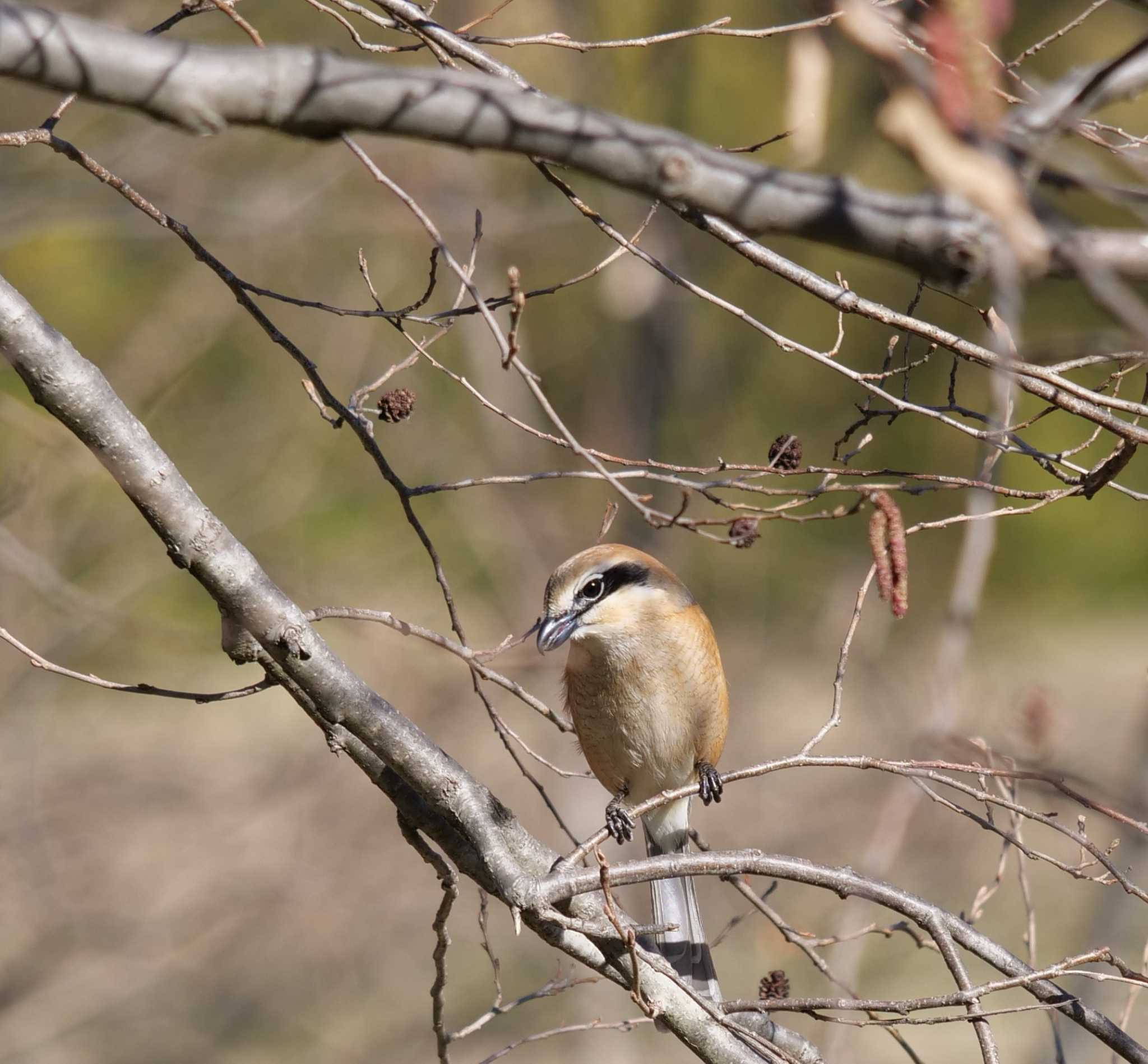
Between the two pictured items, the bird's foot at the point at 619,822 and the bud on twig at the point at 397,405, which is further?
the bird's foot at the point at 619,822

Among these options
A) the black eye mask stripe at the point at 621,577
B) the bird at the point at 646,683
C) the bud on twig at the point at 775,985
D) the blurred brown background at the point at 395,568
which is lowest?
the bud on twig at the point at 775,985

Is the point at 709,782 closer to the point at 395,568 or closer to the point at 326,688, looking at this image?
the point at 326,688

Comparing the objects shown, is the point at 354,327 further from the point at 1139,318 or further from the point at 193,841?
the point at 1139,318

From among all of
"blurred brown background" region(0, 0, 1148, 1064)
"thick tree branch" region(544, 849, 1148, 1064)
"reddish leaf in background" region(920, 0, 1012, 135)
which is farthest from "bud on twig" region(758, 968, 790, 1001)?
"blurred brown background" region(0, 0, 1148, 1064)

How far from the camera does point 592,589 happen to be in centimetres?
340

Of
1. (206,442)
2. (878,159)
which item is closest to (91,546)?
(206,442)

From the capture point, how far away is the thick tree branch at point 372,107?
1.18 meters

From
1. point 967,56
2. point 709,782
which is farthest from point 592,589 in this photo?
point 967,56

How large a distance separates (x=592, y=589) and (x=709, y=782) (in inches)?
25.2

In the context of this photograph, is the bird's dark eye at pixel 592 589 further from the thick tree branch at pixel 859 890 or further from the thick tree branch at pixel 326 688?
the thick tree branch at pixel 859 890

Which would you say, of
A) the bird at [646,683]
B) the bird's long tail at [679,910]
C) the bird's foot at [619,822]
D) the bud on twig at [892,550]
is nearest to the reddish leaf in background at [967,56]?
Result: the bud on twig at [892,550]

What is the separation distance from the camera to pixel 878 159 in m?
8.91

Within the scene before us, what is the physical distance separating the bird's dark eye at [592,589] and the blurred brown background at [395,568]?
3.35m

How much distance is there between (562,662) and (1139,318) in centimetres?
299
